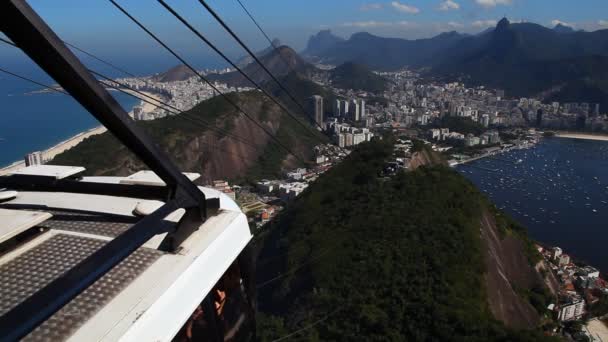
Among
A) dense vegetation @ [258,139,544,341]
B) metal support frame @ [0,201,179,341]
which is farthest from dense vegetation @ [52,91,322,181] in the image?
metal support frame @ [0,201,179,341]

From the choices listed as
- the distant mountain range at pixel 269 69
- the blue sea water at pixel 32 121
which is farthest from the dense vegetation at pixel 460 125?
the blue sea water at pixel 32 121

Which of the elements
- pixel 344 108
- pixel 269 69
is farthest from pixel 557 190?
pixel 269 69

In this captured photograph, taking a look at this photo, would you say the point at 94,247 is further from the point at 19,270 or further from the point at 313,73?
the point at 313,73

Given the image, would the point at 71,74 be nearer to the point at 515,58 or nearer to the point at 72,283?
the point at 72,283

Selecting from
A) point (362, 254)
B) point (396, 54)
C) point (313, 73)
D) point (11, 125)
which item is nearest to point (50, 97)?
point (11, 125)

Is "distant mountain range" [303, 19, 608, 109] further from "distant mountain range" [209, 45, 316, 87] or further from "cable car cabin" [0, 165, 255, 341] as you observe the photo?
"cable car cabin" [0, 165, 255, 341]

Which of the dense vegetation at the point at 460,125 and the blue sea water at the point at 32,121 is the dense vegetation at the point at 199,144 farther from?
the dense vegetation at the point at 460,125
